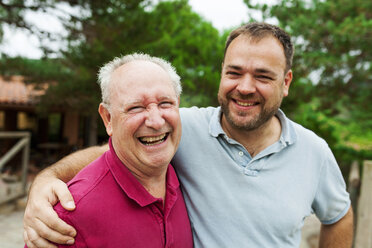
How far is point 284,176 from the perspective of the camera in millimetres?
1746

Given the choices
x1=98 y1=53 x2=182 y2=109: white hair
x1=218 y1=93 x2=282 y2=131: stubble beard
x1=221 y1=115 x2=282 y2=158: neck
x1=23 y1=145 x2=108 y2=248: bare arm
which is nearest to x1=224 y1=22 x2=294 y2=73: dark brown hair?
x1=218 y1=93 x2=282 y2=131: stubble beard

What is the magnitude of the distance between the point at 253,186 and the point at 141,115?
2.43ft

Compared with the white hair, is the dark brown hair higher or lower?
higher

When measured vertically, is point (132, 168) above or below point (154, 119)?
below

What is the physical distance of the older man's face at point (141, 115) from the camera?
140 centimetres

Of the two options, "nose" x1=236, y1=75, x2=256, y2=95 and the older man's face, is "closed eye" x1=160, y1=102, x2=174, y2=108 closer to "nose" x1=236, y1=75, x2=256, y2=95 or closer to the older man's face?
the older man's face

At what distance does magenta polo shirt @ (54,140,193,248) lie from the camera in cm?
128

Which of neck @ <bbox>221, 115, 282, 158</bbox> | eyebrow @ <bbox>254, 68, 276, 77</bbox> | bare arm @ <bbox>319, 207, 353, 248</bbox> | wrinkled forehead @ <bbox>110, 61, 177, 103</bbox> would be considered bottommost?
bare arm @ <bbox>319, 207, 353, 248</bbox>

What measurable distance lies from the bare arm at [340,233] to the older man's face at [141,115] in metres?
1.27

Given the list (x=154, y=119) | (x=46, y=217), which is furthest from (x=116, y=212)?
(x=154, y=119)

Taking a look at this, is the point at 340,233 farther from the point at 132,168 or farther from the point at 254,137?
the point at 132,168

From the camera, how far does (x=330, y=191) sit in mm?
1855

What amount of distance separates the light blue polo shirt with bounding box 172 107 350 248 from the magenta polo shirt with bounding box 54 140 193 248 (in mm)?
258

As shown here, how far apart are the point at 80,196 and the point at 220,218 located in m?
0.75
